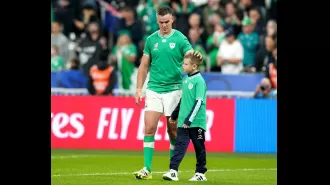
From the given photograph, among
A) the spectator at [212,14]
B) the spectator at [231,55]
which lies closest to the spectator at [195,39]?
the spectator at [212,14]

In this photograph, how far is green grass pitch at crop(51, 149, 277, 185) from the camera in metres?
13.4

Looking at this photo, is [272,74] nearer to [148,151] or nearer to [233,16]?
[233,16]

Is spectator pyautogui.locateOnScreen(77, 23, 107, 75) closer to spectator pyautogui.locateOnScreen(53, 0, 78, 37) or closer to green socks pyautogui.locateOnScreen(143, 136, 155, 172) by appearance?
spectator pyautogui.locateOnScreen(53, 0, 78, 37)

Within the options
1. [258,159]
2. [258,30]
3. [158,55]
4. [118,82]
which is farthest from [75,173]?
[258,30]

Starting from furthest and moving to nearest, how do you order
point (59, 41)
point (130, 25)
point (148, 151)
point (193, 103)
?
1. point (130, 25)
2. point (59, 41)
3. point (148, 151)
4. point (193, 103)

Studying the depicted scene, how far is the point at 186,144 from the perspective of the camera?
43.7 feet

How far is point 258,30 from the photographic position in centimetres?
2491

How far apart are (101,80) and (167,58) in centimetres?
1056

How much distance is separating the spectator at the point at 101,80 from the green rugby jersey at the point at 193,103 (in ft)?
35.2

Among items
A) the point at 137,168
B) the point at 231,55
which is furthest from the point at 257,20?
the point at 137,168
